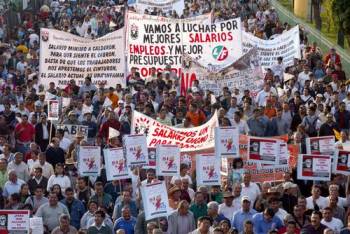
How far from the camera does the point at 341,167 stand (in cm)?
2772

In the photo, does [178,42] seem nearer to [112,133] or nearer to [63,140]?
[63,140]

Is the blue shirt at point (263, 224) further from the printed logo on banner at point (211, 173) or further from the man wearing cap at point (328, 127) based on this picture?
the man wearing cap at point (328, 127)

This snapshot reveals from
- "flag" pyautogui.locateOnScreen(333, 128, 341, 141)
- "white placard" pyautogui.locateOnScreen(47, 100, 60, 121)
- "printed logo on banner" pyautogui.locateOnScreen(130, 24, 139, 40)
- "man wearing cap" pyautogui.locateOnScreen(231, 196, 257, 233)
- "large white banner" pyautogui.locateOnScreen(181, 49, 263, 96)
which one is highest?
"printed logo on banner" pyautogui.locateOnScreen(130, 24, 139, 40)

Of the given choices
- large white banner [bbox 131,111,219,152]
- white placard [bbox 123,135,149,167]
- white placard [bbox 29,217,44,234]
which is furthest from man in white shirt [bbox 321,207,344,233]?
large white banner [bbox 131,111,219,152]

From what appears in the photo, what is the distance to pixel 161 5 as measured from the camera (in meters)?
48.1

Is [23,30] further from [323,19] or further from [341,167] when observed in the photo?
[341,167]

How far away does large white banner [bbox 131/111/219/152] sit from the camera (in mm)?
29578

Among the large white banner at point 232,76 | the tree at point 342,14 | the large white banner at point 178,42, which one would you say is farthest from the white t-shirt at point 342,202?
the tree at point 342,14

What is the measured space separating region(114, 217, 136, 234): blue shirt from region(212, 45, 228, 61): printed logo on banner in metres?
12.4

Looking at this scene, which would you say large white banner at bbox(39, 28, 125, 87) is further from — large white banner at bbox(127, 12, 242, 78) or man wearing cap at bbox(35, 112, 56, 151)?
man wearing cap at bbox(35, 112, 56, 151)

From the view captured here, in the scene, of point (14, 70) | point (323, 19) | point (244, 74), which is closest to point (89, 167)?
point (244, 74)

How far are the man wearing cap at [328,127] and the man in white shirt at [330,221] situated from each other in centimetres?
559

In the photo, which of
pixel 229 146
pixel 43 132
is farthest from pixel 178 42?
pixel 229 146

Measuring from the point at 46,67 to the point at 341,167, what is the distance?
10387mm
